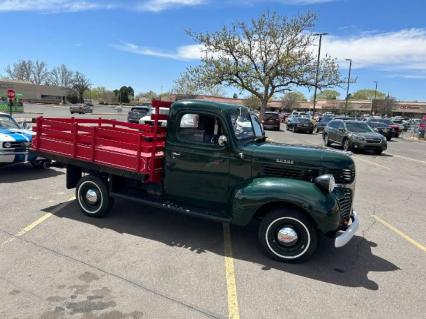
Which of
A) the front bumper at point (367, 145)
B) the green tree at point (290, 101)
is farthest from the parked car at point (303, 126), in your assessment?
the green tree at point (290, 101)

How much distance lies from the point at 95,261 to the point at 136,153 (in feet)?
5.71

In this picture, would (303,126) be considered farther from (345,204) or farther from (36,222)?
(36,222)

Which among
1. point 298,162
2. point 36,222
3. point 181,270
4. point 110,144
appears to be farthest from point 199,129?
point 36,222

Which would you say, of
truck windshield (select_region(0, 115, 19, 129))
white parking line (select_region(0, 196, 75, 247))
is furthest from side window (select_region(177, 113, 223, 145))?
truck windshield (select_region(0, 115, 19, 129))

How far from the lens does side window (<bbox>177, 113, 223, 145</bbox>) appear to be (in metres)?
5.57

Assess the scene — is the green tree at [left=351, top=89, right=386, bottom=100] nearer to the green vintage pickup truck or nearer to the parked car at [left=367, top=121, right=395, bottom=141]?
the parked car at [left=367, top=121, right=395, bottom=141]

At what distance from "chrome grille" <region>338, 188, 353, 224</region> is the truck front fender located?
0.32 m

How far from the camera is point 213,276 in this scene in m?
4.57

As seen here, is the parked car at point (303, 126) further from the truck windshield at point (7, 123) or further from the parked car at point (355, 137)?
the truck windshield at point (7, 123)

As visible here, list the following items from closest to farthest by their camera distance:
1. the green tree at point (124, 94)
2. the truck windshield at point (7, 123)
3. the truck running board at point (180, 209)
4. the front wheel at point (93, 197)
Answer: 1. the truck running board at point (180, 209)
2. the front wheel at point (93, 197)
3. the truck windshield at point (7, 123)
4. the green tree at point (124, 94)

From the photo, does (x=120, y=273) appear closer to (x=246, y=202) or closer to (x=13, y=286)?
(x=13, y=286)

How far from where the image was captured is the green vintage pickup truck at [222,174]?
4957 mm

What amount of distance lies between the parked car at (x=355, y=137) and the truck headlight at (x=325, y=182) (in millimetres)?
14622

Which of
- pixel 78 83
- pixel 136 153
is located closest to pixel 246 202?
pixel 136 153
